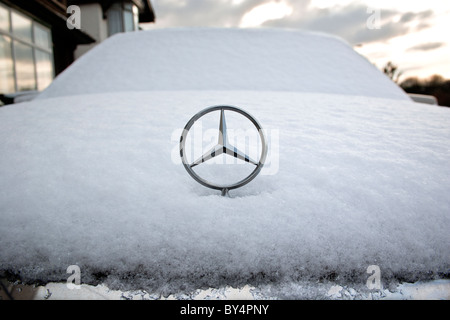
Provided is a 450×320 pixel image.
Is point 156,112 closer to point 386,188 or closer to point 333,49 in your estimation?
point 386,188

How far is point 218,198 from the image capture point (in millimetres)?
877

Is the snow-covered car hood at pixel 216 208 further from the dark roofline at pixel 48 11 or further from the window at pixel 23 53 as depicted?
the dark roofline at pixel 48 11

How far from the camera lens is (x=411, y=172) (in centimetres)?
101

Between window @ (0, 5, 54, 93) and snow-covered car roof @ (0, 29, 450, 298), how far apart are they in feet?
19.8

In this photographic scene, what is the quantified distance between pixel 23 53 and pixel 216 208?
28.1ft

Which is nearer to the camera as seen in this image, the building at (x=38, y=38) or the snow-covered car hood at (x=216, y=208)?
the snow-covered car hood at (x=216, y=208)

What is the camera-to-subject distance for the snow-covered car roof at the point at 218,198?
683 mm

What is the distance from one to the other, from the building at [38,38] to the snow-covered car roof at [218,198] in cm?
358
